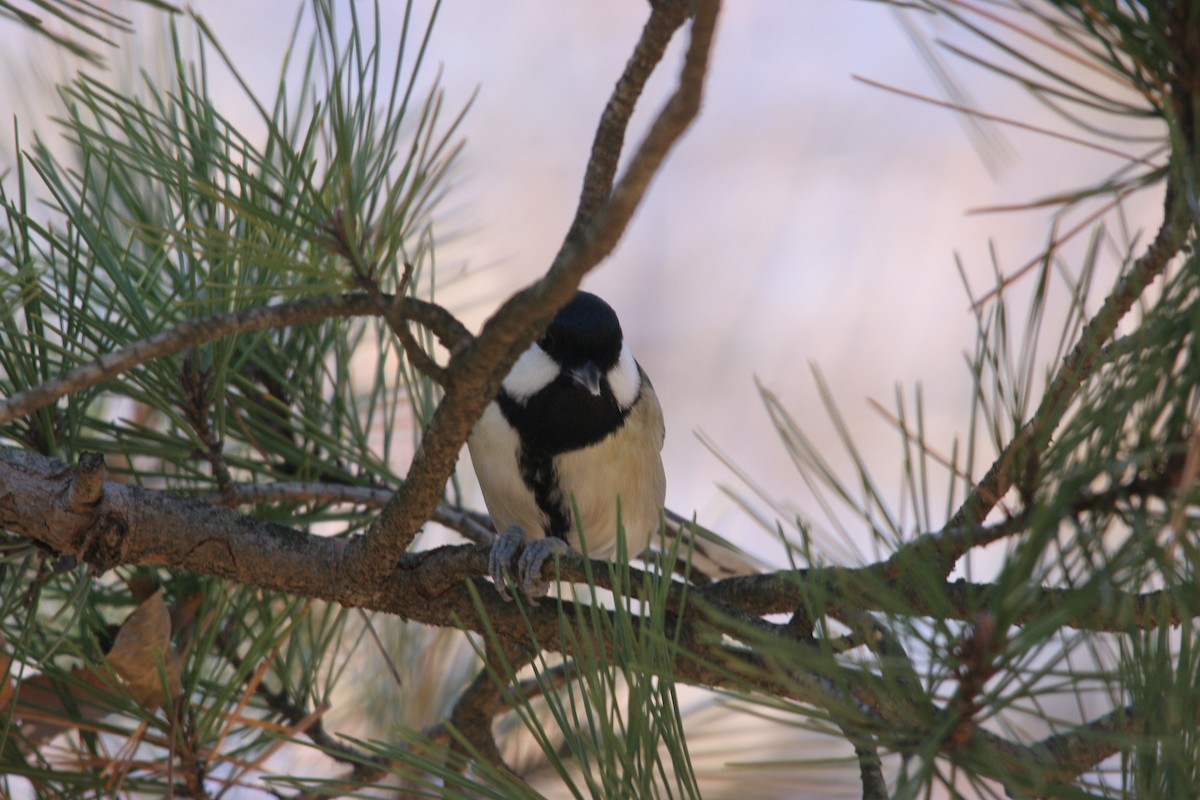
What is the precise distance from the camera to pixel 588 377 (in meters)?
1.85

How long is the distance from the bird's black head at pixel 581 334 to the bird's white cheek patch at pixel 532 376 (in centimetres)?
2

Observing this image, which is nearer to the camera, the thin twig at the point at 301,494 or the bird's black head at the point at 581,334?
the thin twig at the point at 301,494

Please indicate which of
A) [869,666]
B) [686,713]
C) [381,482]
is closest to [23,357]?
[381,482]

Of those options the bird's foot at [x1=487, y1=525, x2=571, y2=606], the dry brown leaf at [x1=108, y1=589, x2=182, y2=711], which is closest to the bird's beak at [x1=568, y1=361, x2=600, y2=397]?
the bird's foot at [x1=487, y1=525, x2=571, y2=606]

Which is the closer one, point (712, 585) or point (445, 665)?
point (712, 585)

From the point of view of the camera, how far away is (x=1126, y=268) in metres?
0.80

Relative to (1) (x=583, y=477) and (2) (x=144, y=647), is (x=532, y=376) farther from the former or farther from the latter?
(2) (x=144, y=647)

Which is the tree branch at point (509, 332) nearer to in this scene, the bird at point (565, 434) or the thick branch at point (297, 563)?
the thick branch at point (297, 563)

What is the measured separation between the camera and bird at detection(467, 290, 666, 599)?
1931 mm

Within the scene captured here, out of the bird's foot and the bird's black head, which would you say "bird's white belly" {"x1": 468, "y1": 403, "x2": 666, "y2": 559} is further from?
the bird's foot

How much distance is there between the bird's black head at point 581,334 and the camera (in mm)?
1912

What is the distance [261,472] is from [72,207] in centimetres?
49

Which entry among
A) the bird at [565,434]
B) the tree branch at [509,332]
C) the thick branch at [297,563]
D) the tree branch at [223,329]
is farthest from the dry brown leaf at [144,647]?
the bird at [565,434]

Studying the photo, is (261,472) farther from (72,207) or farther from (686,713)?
(686,713)
